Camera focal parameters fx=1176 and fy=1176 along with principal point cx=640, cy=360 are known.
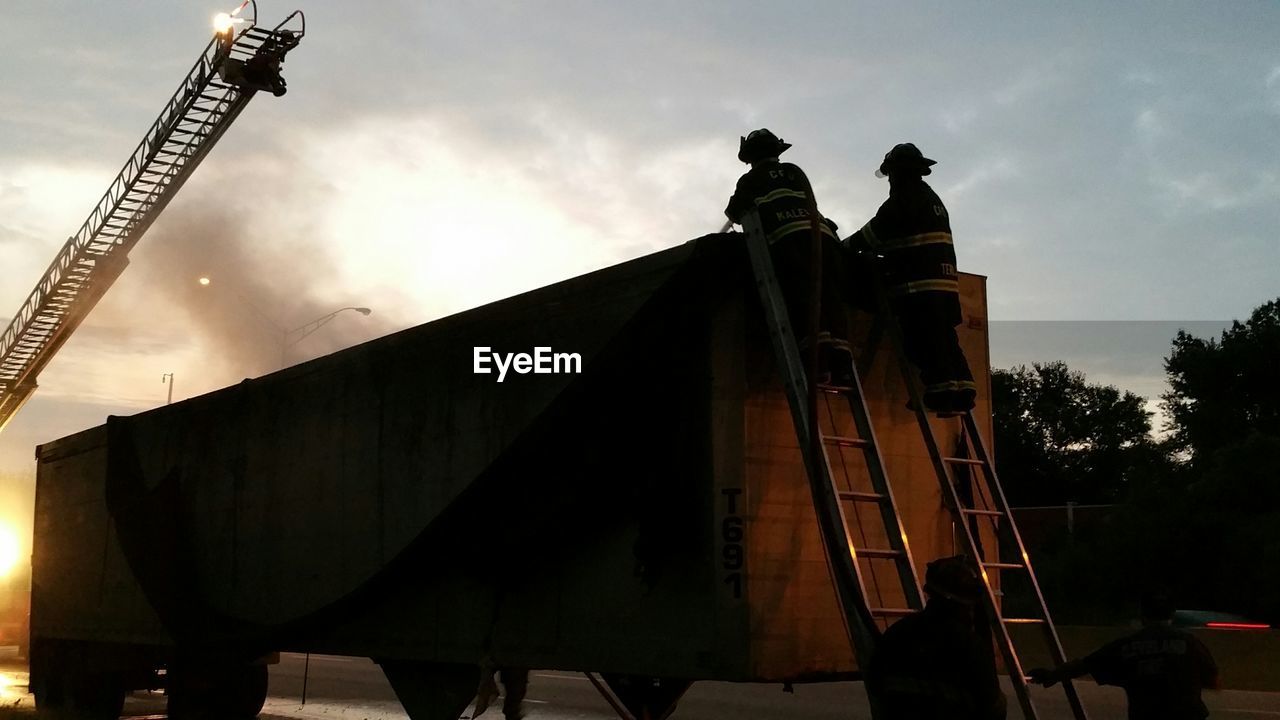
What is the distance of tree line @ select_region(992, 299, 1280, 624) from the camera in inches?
1209

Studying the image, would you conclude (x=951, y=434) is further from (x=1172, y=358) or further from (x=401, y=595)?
(x=1172, y=358)

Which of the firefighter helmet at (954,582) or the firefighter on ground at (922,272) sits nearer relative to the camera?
the firefighter helmet at (954,582)

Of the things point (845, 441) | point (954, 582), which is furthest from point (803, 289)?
point (954, 582)

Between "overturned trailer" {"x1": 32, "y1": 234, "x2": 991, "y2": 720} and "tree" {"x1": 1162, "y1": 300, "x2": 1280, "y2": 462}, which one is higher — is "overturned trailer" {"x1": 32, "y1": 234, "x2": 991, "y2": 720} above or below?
below

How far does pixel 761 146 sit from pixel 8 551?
1335 inches

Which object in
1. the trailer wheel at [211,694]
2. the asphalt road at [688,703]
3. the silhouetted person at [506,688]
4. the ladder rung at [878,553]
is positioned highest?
the ladder rung at [878,553]

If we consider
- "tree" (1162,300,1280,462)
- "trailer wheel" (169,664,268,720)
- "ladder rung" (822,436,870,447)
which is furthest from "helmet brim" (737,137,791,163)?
"tree" (1162,300,1280,462)

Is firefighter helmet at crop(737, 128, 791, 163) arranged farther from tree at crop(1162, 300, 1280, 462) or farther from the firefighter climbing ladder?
tree at crop(1162, 300, 1280, 462)

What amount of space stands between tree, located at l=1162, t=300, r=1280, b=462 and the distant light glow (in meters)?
43.1

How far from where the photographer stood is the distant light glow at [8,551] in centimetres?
3281

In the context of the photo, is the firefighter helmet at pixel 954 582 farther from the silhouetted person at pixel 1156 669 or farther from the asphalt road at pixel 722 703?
the asphalt road at pixel 722 703

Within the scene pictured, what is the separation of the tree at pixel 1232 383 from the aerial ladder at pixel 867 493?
46.9m

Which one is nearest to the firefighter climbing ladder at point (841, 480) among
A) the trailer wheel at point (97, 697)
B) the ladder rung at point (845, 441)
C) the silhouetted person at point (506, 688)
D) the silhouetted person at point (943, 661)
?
the ladder rung at point (845, 441)

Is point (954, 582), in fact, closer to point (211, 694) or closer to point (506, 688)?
point (506, 688)
